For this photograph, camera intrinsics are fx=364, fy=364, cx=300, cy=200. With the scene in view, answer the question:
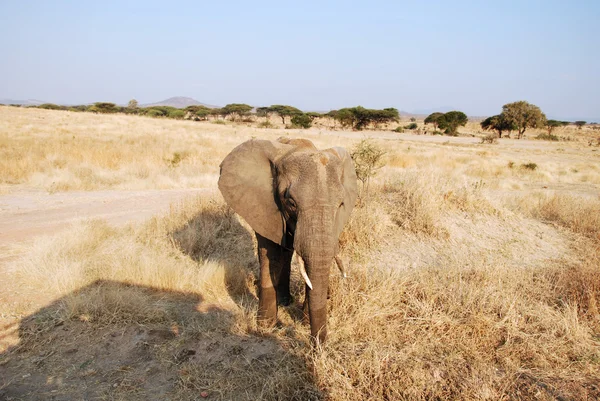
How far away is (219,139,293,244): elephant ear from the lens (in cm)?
384

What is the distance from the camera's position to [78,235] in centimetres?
687

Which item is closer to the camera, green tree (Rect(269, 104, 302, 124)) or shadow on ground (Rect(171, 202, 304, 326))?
shadow on ground (Rect(171, 202, 304, 326))

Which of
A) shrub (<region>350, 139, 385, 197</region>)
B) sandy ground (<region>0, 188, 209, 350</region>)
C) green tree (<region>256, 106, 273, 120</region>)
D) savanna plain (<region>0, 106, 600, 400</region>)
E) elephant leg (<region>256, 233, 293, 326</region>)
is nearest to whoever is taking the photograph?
savanna plain (<region>0, 106, 600, 400</region>)

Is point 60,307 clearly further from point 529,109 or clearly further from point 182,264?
point 529,109

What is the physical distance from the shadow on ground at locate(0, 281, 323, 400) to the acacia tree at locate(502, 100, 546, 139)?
54.4 meters

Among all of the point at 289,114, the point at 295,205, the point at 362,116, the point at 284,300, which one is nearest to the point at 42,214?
the point at 284,300

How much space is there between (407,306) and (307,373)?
163 centimetres

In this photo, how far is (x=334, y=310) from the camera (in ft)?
14.6

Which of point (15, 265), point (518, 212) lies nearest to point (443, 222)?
point (518, 212)

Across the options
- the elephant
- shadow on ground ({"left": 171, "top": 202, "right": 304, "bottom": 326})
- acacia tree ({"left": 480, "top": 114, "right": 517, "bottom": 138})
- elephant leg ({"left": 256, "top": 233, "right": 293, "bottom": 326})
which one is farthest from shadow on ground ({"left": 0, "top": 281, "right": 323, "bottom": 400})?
acacia tree ({"left": 480, "top": 114, "right": 517, "bottom": 138})

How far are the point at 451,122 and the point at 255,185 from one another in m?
55.8

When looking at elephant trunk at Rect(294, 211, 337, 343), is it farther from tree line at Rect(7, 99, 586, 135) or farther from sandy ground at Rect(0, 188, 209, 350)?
tree line at Rect(7, 99, 586, 135)

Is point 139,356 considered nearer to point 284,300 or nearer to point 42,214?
point 284,300

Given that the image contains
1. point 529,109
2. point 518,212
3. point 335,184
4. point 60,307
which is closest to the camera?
point 335,184
